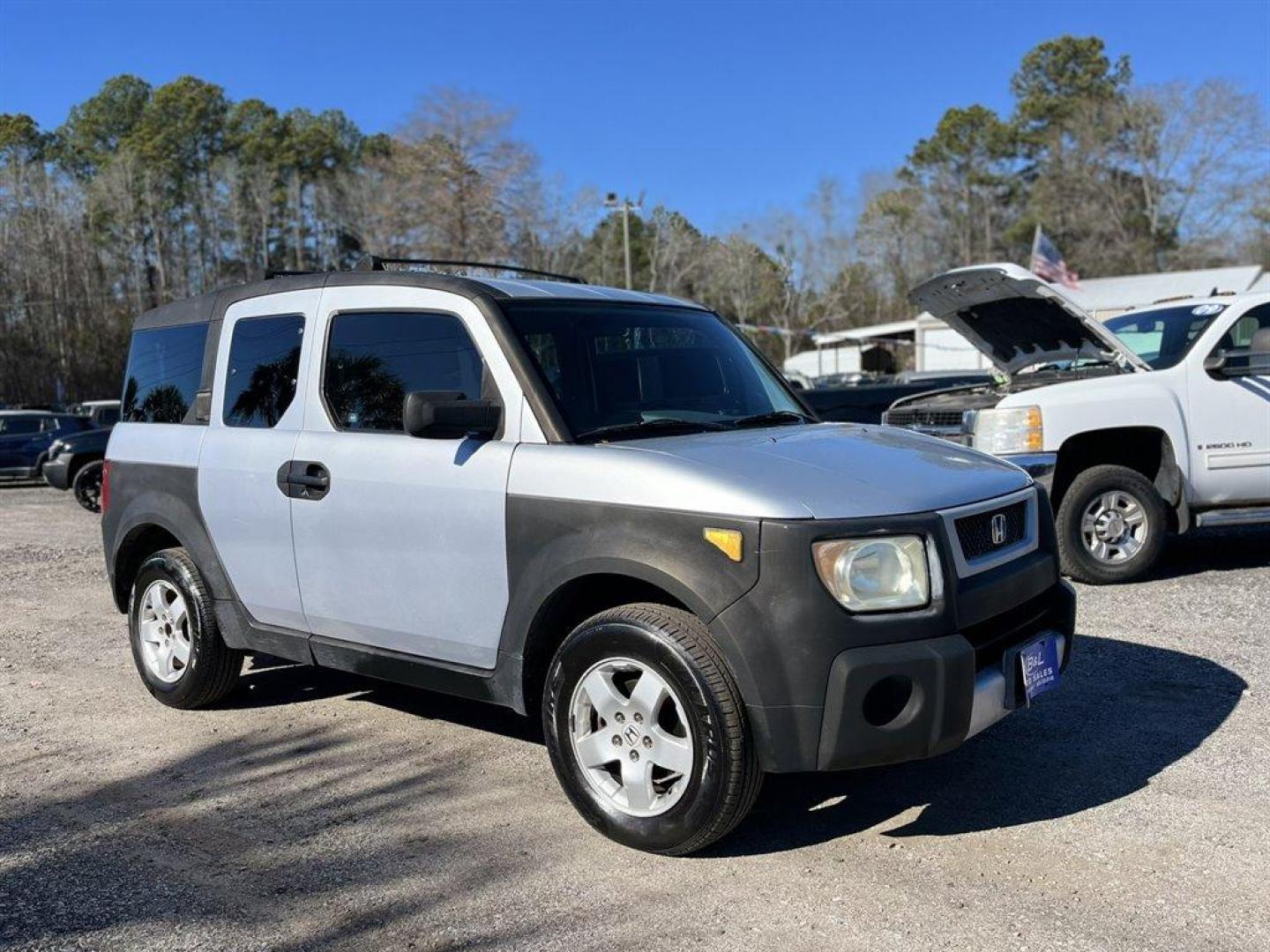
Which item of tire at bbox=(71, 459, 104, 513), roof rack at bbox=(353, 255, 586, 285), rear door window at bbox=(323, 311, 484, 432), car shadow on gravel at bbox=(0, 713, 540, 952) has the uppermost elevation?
roof rack at bbox=(353, 255, 586, 285)

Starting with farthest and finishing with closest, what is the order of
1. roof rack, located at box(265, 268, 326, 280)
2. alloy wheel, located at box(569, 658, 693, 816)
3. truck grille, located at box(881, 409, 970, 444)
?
truck grille, located at box(881, 409, 970, 444) → roof rack, located at box(265, 268, 326, 280) → alloy wheel, located at box(569, 658, 693, 816)

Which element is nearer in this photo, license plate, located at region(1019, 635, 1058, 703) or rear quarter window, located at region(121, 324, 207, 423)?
license plate, located at region(1019, 635, 1058, 703)

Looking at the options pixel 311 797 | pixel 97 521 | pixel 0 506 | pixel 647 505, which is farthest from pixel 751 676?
pixel 0 506

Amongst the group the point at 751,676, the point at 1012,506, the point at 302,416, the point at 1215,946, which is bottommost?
the point at 1215,946

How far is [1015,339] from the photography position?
8914 millimetres

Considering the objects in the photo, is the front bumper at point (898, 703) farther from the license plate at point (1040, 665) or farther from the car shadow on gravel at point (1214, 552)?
the car shadow on gravel at point (1214, 552)

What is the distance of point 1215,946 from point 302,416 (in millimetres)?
3723

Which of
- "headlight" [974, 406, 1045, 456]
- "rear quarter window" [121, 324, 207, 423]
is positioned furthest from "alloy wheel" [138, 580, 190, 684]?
"headlight" [974, 406, 1045, 456]

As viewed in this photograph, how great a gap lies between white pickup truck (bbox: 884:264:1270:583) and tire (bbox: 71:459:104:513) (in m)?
13.6

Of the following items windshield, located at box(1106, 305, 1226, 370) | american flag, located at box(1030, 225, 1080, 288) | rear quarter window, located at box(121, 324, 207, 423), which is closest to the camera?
rear quarter window, located at box(121, 324, 207, 423)

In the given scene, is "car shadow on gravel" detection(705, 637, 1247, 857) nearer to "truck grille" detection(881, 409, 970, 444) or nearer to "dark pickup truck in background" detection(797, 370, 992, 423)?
"truck grille" detection(881, 409, 970, 444)

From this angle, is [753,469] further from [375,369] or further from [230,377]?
[230,377]

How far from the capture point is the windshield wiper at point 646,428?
400 centimetres

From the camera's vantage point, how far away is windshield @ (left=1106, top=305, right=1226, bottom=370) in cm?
823
